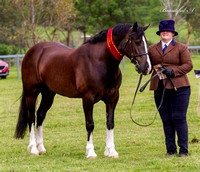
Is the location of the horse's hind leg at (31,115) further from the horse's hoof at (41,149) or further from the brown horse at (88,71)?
the horse's hoof at (41,149)

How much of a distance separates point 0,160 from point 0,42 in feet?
110

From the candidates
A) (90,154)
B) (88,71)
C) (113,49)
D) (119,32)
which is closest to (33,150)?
Answer: (90,154)

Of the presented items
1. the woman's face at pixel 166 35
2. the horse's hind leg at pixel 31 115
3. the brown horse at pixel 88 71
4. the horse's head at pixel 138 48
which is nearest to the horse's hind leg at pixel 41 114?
the brown horse at pixel 88 71

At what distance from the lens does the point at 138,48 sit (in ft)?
16.5

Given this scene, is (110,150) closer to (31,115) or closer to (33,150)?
(33,150)

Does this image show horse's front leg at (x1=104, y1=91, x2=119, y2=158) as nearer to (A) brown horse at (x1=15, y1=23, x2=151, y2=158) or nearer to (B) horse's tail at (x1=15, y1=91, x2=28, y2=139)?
(A) brown horse at (x1=15, y1=23, x2=151, y2=158)

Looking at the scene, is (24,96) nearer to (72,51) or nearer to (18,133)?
(18,133)

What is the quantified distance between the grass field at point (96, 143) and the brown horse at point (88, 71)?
13.6 inches

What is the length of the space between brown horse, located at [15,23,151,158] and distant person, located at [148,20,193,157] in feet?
1.15

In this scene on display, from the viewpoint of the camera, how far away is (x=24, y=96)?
22.0ft

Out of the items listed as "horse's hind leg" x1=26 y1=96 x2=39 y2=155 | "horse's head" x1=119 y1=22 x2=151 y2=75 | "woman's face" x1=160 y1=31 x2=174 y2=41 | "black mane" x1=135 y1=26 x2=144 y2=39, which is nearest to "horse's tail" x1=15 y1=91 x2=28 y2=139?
"horse's hind leg" x1=26 y1=96 x2=39 y2=155

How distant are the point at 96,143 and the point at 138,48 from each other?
7.96 ft

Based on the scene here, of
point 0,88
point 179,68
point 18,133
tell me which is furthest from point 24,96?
point 0,88

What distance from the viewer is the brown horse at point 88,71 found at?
5.18m
